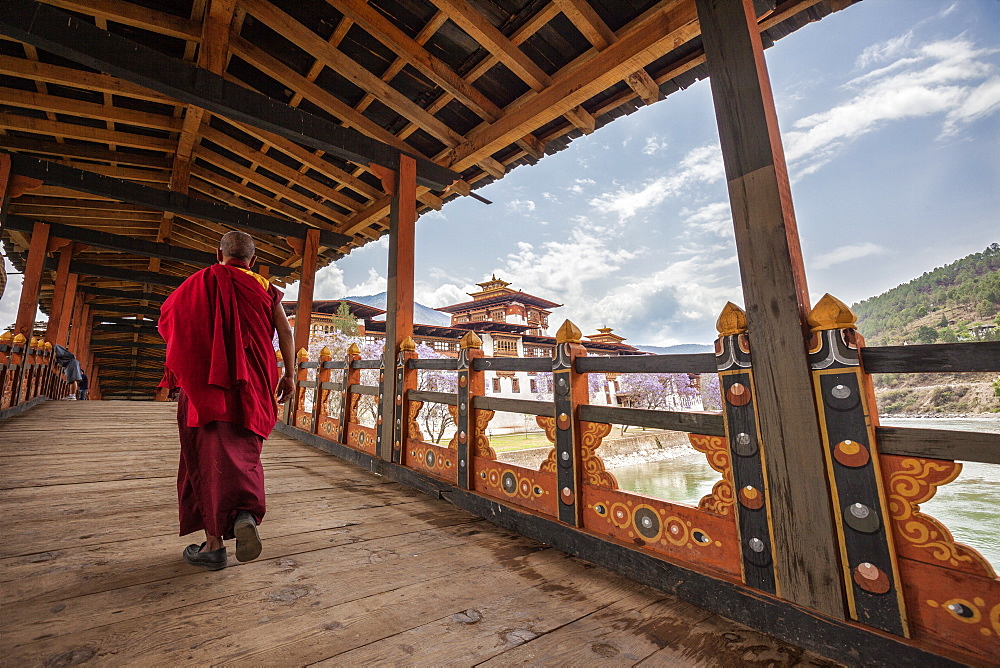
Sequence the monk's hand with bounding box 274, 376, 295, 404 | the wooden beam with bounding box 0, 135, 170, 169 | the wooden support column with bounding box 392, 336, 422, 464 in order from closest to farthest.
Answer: the monk's hand with bounding box 274, 376, 295, 404 < the wooden support column with bounding box 392, 336, 422, 464 < the wooden beam with bounding box 0, 135, 170, 169

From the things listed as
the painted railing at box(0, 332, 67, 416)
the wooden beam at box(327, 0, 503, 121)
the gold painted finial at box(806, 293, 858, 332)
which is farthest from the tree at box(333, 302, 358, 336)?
the gold painted finial at box(806, 293, 858, 332)

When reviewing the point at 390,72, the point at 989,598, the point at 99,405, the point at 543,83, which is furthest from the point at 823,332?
the point at 99,405

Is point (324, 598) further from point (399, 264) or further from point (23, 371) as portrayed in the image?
point (23, 371)

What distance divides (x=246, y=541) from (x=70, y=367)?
1214cm

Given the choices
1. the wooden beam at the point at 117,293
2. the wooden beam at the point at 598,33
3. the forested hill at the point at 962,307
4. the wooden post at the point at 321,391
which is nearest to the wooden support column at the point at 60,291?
the wooden beam at the point at 117,293

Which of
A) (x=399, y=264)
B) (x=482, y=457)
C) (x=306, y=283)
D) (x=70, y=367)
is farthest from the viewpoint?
(x=70, y=367)

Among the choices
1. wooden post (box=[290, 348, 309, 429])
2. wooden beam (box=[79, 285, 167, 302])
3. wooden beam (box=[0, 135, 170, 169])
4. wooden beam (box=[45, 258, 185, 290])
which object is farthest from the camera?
wooden beam (box=[79, 285, 167, 302])

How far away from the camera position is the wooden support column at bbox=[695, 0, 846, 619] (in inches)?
54.0

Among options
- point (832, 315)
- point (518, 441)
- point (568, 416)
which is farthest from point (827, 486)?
point (518, 441)

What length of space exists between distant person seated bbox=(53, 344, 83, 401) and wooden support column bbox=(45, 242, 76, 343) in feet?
0.99

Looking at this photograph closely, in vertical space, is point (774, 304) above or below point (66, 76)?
below

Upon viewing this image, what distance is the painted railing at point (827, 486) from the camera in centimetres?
117

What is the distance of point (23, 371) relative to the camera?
589cm

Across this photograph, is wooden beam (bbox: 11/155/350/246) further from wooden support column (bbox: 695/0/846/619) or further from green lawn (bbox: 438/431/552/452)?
green lawn (bbox: 438/431/552/452)
